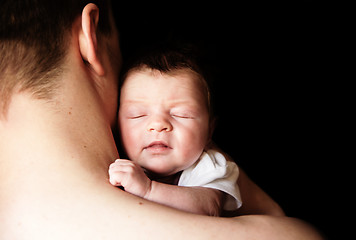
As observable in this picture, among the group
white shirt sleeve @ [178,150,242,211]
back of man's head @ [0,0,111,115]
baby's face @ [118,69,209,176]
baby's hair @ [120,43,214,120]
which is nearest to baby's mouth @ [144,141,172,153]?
baby's face @ [118,69,209,176]

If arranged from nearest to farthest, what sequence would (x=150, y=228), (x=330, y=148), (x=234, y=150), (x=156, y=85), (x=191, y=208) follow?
1. (x=150, y=228)
2. (x=191, y=208)
3. (x=156, y=85)
4. (x=330, y=148)
5. (x=234, y=150)

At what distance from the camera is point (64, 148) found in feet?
3.36

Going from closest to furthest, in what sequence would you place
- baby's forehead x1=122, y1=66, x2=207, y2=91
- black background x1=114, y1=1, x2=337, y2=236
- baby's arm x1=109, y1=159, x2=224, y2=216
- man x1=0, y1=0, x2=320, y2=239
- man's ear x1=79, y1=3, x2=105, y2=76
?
man x1=0, y1=0, x2=320, y2=239
baby's arm x1=109, y1=159, x2=224, y2=216
man's ear x1=79, y1=3, x2=105, y2=76
baby's forehead x1=122, y1=66, x2=207, y2=91
black background x1=114, y1=1, x2=337, y2=236

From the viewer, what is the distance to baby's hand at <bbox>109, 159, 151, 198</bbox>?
1.04 metres

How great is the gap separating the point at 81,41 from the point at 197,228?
0.73 meters

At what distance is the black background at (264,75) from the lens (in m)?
1.97

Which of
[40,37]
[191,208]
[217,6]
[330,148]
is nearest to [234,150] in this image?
[330,148]

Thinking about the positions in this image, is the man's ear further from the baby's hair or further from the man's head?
the baby's hair

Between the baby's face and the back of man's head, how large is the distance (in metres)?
0.32

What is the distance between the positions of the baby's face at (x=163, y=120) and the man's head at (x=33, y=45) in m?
0.25

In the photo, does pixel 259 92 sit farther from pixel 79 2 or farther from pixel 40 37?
pixel 40 37

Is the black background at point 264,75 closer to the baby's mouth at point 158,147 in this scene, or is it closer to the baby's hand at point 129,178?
the baby's mouth at point 158,147

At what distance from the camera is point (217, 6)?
2031 millimetres

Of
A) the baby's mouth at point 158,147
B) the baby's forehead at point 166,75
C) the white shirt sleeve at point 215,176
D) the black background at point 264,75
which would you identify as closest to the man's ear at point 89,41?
the baby's forehead at point 166,75
